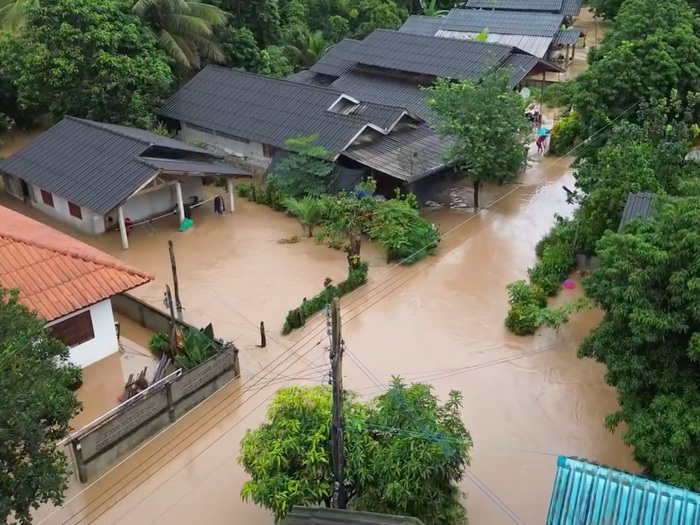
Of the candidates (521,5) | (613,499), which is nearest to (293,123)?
(613,499)

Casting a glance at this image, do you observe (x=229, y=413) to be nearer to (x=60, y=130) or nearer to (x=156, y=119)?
(x=60, y=130)

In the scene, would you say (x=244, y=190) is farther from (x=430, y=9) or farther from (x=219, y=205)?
(x=430, y=9)

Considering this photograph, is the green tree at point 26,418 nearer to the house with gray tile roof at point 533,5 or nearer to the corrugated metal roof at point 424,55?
the corrugated metal roof at point 424,55

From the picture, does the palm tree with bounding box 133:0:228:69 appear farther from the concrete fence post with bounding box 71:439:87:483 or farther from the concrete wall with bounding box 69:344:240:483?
the concrete fence post with bounding box 71:439:87:483

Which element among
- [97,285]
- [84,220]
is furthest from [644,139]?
[84,220]

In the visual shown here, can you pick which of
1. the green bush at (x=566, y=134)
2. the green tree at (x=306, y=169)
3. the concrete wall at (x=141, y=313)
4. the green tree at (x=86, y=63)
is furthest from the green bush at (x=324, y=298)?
the green bush at (x=566, y=134)

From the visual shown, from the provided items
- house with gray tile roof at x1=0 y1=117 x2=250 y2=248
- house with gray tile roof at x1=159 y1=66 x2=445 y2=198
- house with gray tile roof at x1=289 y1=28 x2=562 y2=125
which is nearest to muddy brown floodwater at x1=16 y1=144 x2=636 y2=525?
house with gray tile roof at x1=0 y1=117 x2=250 y2=248
